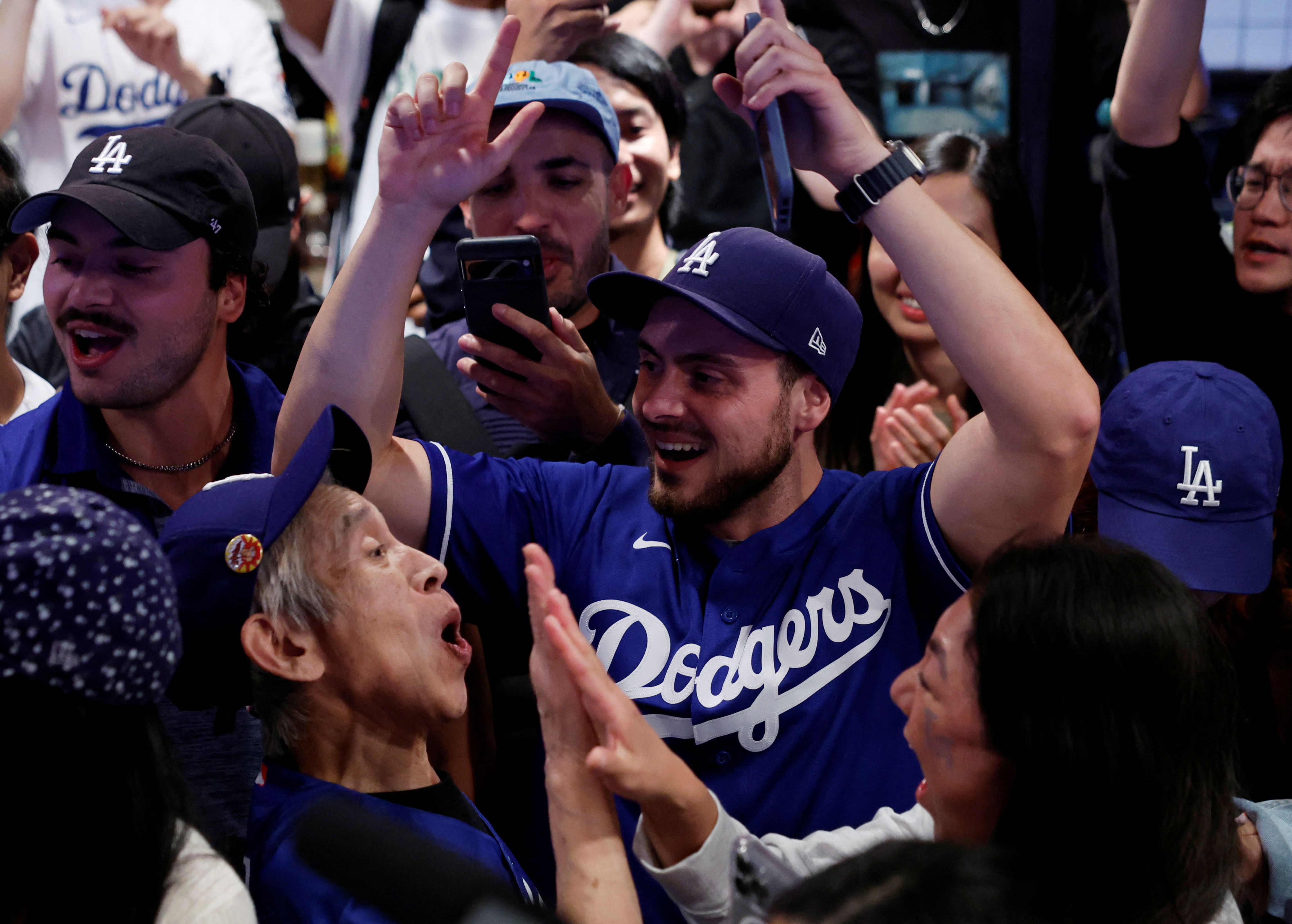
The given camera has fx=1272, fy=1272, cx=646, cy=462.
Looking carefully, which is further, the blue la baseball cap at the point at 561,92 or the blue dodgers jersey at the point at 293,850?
the blue la baseball cap at the point at 561,92

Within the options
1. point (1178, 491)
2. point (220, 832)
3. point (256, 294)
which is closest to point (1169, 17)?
point (1178, 491)

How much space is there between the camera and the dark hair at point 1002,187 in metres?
2.92

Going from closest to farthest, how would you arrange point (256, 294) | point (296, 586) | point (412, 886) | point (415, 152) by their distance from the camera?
point (412, 886) → point (296, 586) → point (415, 152) → point (256, 294)

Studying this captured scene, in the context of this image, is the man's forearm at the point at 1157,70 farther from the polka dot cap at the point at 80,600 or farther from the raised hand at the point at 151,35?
the raised hand at the point at 151,35

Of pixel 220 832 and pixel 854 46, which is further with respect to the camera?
pixel 854 46

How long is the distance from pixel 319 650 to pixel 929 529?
0.89m

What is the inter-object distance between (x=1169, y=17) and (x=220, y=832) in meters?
2.17

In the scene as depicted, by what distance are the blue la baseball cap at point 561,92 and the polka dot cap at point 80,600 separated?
59.9 inches

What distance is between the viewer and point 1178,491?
2.15 meters

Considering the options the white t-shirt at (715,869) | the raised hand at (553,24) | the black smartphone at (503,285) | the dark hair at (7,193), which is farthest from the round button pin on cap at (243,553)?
the raised hand at (553,24)

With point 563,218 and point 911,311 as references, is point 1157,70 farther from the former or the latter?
point 563,218

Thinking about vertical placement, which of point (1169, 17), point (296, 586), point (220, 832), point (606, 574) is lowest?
point (220, 832)

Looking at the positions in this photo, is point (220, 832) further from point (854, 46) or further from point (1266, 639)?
point (854, 46)

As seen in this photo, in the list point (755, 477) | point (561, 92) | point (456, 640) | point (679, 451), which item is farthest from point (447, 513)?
point (561, 92)
